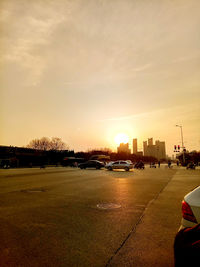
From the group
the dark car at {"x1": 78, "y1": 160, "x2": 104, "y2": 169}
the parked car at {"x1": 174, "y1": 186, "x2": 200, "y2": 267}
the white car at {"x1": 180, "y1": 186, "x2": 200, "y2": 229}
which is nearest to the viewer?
the parked car at {"x1": 174, "y1": 186, "x2": 200, "y2": 267}

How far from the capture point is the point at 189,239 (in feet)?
7.92

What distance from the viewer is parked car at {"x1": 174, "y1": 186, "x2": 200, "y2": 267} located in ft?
7.16

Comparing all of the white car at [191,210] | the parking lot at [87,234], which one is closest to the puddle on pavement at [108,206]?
the parking lot at [87,234]

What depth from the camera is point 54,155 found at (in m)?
79.1

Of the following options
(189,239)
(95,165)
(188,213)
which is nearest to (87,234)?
(188,213)

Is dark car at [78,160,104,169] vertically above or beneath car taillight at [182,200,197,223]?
beneath

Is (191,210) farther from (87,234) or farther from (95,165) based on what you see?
(95,165)

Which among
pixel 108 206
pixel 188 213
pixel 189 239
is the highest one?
pixel 188 213

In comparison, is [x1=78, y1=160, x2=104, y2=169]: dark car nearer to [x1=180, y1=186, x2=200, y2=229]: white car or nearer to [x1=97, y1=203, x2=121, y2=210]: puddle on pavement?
[x1=97, y1=203, x2=121, y2=210]: puddle on pavement

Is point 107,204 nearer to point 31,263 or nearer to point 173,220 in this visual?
point 173,220

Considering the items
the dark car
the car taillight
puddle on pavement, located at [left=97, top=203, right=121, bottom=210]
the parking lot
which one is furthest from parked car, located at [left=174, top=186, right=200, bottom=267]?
the dark car

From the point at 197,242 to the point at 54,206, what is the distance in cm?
660

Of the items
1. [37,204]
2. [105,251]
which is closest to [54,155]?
→ [37,204]

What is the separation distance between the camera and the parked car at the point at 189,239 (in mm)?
2182
